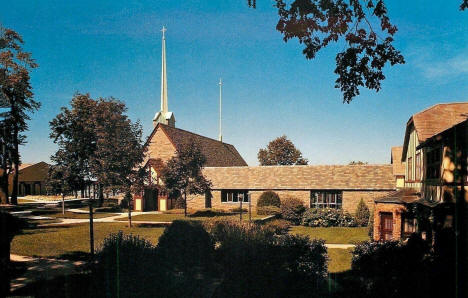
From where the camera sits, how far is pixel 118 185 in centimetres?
2086

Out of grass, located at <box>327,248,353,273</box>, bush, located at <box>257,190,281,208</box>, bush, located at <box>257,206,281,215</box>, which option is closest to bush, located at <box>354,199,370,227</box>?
bush, located at <box>257,206,281,215</box>

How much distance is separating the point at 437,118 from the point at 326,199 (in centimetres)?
1528

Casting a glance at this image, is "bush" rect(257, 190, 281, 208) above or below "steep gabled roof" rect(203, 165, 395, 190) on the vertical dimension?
below

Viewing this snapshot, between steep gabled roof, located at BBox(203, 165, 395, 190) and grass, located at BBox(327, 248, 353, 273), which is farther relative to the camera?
steep gabled roof, located at BBox(203, 165, 395, 190)

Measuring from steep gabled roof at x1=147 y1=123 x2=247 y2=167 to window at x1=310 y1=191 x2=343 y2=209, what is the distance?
1487cm

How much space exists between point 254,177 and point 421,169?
19.1 meters

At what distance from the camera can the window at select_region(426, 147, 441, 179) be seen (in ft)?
46.7

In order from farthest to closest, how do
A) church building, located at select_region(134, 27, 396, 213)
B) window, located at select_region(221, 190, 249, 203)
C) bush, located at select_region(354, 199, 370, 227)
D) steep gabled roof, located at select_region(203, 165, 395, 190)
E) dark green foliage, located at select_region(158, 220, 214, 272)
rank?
window, located at select_region(221, 190, 249, 203) < steep gabled roof, located at select_region(203, 165, 395, 190) < church building, located at select_region(134, 27, 396, 213) < bush, located at select_region(354, 199, 370, 227) < dark green foliage, located at select_region(158, 220, 214, 272)

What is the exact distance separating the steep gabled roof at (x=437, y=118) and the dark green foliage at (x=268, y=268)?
10.6m

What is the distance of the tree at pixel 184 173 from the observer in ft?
87.5

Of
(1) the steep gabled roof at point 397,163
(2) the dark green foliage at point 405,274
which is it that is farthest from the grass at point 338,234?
(2) the dark green foliage at point 405,274

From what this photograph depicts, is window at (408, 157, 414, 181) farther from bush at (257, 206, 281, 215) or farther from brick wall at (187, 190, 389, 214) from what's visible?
bush at (257, 206, 281, 215)

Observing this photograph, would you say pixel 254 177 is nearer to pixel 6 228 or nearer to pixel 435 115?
pixel 435 115

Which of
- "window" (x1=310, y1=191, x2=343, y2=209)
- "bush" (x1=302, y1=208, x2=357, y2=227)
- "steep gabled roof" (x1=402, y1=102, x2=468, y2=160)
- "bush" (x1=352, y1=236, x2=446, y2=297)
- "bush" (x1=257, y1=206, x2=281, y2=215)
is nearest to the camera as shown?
"bush" (x1=352, y1=236, x2=446, y2=297)
